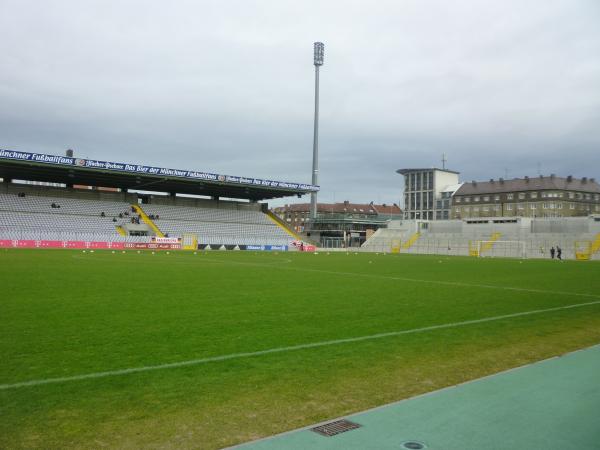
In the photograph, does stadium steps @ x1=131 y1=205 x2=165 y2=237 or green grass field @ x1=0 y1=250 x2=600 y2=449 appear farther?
stadium steps @ x1=131 y1=205 x2=165 y2=237

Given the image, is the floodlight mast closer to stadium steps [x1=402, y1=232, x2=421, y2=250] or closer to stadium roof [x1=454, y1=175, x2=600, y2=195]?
stadium steps [x1=402, y1=232, x2=421, y2=250]

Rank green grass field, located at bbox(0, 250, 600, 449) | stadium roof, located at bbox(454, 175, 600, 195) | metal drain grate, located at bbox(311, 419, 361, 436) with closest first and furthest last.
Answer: metal drain grate, located at bbox(311, 419, 361, 436)
green grass field, located at bbox(0, 250, 600, 449)
stadium roof, located at bbox(454, 175, 600, 195)

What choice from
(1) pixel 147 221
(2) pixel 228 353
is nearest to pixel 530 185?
(1) pixel 147 221

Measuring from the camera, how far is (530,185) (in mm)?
103688

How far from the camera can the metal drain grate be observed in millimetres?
4215

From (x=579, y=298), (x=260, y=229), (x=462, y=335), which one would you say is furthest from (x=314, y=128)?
(x=462, y=335)

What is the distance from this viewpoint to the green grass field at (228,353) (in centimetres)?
441

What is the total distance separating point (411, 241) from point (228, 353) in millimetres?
66856

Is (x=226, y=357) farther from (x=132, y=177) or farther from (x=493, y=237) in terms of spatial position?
(x=493, y=237)

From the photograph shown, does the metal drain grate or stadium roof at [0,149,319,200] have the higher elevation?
stadium roof at [0,149,319,200]

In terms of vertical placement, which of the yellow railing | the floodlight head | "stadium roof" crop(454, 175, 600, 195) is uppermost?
the floodlight head

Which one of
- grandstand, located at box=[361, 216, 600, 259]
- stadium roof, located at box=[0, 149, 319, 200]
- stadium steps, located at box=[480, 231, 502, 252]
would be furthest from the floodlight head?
stadium steps, located at box=[480, 231, 502, 252]

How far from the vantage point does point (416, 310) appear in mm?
11828

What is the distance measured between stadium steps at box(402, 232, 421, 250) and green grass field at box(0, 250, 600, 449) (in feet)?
183
